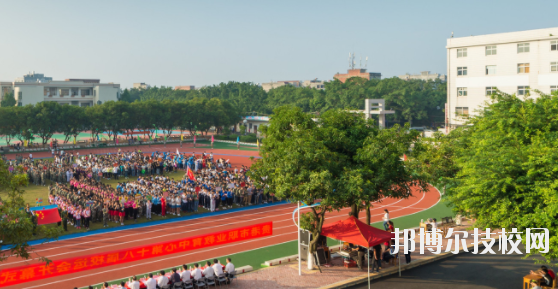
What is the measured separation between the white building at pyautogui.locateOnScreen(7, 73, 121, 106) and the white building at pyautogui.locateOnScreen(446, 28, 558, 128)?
60.8 metres

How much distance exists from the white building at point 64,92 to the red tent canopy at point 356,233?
70469 mm

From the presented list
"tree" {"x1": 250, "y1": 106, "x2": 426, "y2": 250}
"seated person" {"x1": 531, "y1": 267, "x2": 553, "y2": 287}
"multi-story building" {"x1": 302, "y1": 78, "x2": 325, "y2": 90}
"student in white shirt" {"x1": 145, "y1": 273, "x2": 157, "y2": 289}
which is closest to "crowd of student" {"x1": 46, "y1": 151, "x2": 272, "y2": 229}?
"tree" {"x1": 250, "y1": 106, "x2": 426, "y2": 250}

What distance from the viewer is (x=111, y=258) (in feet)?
46.3

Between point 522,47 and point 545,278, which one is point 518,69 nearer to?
point 522,47

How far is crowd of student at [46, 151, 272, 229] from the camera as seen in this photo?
22.2 meters

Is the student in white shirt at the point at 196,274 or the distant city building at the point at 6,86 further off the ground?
the distant city building at the point at 6,86

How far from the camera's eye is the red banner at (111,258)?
12.7 m

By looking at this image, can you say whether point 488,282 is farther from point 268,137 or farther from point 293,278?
point 268,137

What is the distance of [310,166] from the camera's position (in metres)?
14.0

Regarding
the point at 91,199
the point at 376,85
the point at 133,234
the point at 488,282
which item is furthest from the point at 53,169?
the point at 376,85

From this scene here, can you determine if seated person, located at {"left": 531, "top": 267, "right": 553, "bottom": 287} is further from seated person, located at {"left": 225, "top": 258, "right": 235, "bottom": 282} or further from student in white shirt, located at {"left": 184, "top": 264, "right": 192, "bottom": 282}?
student in white shirt, located at {"left": 184, "top": 264, "right": 192, "bottom": 282}

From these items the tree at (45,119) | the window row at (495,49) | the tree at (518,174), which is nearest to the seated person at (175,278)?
the tree at (518,174)

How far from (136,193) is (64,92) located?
6404 centimetres

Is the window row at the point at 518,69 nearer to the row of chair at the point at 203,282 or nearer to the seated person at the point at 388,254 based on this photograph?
the seated person at the point at 388,254
